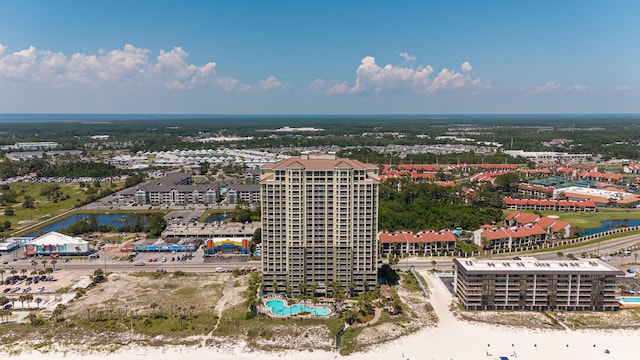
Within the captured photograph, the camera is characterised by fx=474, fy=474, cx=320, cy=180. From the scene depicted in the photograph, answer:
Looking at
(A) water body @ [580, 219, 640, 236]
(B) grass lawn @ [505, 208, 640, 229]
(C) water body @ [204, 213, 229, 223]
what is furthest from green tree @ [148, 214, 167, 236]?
(A) water body @ [580, 219, 640, 236]

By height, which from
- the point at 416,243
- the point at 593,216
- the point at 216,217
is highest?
the point at 416,243

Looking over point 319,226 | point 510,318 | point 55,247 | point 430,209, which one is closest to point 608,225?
point 430,209

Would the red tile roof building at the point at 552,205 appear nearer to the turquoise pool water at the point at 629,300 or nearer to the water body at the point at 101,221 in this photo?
the turquoise pool water at the point at 629,300

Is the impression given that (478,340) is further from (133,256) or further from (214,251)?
(133,256)

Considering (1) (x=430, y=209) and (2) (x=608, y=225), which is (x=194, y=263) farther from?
(2) (x=608, y=225)

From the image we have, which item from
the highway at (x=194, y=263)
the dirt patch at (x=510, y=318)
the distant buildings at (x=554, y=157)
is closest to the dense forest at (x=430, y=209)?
the highway at (x=194, y=263)

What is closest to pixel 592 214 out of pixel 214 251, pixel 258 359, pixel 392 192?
pixel 392 192

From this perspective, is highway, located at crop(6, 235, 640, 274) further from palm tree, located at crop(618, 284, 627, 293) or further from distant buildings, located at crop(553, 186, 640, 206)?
distant buildings, located at crop(553, 186, 640, 206)
